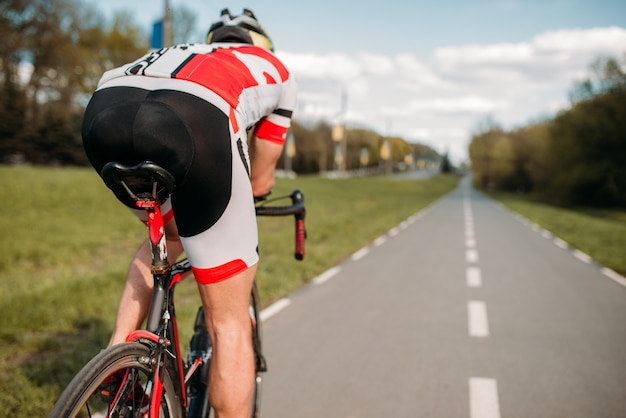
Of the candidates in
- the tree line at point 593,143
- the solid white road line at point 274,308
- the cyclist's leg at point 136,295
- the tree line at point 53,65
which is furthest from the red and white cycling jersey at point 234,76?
the tree line at point 593,143

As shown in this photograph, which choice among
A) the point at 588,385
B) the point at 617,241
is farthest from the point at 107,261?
the point at 617,241

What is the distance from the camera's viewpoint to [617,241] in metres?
11.8

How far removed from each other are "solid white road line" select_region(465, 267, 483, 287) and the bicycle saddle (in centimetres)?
544

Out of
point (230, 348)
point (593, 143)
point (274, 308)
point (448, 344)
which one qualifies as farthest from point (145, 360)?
point (593, 143)

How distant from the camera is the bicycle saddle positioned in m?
1.47

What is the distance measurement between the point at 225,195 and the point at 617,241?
12.7m

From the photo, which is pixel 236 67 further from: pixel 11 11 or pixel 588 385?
pixel 11 11

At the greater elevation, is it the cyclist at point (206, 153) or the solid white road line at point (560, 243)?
the cyclist at point (206, 153)

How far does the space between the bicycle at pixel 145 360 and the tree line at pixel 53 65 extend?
68.3 feet

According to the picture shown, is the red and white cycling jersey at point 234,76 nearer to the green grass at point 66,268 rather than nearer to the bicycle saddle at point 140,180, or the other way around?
the bicycle saddle at point 140,180

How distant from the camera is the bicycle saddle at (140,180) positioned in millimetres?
1469

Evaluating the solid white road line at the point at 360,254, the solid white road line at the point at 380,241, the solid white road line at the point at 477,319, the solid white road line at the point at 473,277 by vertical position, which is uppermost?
the solid white road line at the point at 477,319

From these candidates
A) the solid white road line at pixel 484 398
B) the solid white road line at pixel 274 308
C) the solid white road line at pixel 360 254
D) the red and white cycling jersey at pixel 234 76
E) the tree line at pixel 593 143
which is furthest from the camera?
the tree line at pixel 593 143

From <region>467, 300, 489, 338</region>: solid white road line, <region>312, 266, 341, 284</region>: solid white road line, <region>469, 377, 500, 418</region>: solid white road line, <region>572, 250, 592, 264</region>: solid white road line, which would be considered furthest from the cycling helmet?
<region>572, 250, 592, 264</region>: solid white road line
